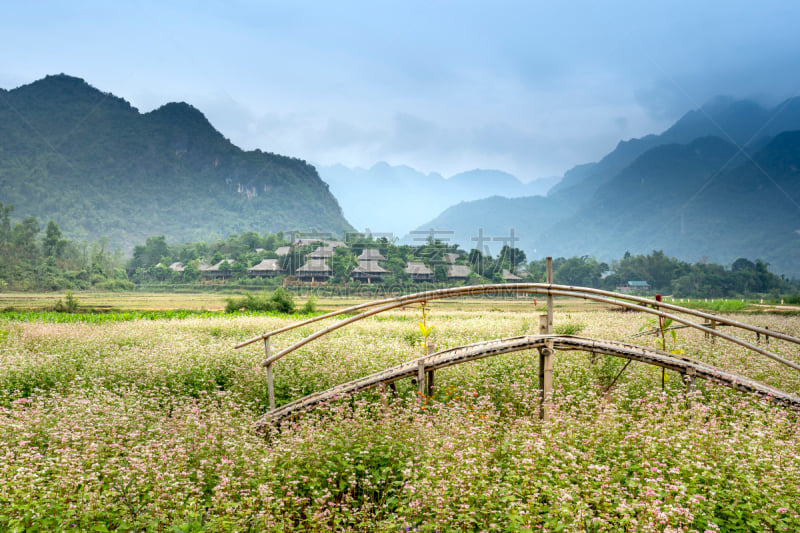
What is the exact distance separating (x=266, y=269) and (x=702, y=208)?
137312 millimetres

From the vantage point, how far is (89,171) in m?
140

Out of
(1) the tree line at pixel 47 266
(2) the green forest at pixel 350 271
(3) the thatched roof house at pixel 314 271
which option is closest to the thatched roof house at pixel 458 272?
(2) the green forest at pixel 350 271

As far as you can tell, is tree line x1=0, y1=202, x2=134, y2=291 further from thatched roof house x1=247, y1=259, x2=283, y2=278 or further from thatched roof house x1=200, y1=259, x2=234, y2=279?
thatched roof house x1=247, y1=259, x2=283, y2=278

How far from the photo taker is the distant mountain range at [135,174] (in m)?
125

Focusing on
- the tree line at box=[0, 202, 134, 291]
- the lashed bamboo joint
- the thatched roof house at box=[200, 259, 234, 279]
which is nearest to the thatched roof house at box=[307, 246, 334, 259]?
the thatched roof house at box=[200, 259, 234, 279]

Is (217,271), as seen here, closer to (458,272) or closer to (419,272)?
(419,272)

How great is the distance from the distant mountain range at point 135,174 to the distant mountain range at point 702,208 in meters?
69.5

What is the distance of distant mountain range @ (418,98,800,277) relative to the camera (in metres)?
130

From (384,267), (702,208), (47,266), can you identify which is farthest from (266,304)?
(702,208)

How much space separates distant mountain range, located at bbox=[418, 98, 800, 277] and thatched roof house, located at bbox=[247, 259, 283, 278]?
6126 centimetres

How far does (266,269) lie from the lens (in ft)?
246

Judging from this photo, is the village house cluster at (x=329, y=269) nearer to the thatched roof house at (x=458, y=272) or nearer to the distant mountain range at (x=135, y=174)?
the thatched roof house at (x=458, y=272)

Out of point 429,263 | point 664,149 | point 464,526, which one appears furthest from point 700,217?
point 464,526

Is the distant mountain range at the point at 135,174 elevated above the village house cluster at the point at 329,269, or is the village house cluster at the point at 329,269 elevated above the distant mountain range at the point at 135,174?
the distant mountain range at the point at 135,174
